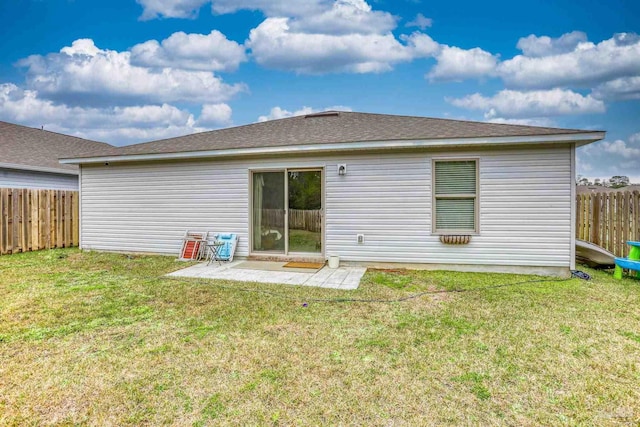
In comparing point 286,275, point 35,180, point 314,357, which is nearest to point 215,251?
point 286,275

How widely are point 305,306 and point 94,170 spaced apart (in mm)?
7487

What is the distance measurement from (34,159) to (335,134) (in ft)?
35.6

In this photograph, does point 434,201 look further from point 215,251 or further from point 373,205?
point 215,251

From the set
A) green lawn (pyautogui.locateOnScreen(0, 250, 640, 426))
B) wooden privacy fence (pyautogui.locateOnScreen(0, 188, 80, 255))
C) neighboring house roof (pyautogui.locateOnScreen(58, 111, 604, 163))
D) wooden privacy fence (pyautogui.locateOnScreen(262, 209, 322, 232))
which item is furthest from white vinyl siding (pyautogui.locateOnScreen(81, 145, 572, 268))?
green lawn (pyautogui.locateOnScreen(0, 250, 640, 426))

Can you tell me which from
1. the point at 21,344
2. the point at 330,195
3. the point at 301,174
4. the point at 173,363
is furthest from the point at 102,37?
the point at 173,363

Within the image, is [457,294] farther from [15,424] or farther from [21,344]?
[21,344]

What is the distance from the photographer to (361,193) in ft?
22.4

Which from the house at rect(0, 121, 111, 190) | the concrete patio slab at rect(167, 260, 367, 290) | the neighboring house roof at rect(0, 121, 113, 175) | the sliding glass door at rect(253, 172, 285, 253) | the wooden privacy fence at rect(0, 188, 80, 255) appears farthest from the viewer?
the neighboring house roof at rect(0, 121, 113, 175)

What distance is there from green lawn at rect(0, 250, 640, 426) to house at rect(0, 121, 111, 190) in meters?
7.86

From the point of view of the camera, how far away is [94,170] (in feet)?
28.3

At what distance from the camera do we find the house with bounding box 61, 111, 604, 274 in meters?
6.09

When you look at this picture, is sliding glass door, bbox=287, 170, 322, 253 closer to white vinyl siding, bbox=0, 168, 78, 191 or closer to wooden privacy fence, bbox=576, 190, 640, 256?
wooden privacy fence, bbox=576, 190, 640, 256

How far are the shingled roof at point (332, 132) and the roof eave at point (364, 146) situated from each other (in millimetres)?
64

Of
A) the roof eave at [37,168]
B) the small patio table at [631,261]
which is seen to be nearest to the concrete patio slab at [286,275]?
the small patio table at [631,261]
